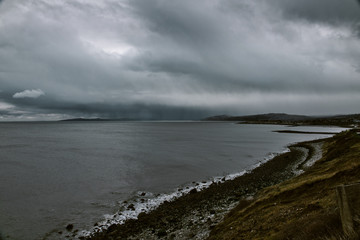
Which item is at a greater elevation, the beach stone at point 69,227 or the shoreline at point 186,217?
the shoreline at point 186,217

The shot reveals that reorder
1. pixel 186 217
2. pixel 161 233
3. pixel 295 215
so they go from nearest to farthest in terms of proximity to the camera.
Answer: pixel 295 215
pixel 161 233
pixel 186 217

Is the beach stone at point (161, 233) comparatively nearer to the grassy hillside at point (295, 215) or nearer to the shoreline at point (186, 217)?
the shoreline at point (186, 217)

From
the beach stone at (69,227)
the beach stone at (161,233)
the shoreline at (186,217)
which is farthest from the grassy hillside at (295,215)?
the beach stone at (69,227)

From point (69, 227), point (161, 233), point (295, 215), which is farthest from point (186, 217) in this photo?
point (69, 227)

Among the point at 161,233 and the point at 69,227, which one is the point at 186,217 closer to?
the point at 161,233

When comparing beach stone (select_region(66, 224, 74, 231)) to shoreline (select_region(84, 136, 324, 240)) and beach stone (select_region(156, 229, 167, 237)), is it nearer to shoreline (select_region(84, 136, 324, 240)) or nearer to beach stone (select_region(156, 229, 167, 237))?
shoreline (select_region(84, 136, 324, 240))

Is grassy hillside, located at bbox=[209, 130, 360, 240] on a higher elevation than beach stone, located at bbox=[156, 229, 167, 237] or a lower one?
higher

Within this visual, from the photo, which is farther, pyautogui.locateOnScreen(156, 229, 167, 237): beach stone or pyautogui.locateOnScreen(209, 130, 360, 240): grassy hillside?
pyautogui.locateOnScreen(156, 229, 167, 237): beach stone

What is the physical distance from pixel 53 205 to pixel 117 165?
18558mm

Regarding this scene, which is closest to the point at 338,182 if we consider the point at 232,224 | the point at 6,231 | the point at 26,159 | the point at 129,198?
the point at 232,224

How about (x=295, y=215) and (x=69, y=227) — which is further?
(x=69, y=227)

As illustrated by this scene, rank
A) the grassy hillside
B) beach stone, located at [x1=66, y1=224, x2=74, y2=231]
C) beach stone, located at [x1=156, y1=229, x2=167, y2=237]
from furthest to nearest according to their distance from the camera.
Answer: beach stone, located at [x1=66, y1=224, x2=74, y2=231]
beach stone, located at [x1=156, y1=229, x2=167, y2=237]
the grassy hillside

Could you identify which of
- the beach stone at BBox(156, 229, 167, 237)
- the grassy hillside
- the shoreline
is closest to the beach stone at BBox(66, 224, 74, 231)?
the shoreline

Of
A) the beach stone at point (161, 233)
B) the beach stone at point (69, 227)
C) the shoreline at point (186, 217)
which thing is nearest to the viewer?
the beach stone at point (161, 233)
